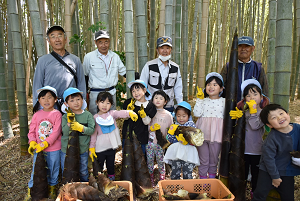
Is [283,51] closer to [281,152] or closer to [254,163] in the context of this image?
[281,152]

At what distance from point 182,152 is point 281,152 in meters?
0.80

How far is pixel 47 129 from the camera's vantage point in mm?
1950

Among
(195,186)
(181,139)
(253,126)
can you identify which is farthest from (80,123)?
A: (253,126)

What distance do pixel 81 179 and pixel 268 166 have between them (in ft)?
5.57

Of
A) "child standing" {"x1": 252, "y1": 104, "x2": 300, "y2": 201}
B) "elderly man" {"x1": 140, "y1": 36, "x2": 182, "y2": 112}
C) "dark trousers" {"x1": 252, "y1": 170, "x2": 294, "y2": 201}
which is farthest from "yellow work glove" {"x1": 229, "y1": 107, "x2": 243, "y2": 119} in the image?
"elderly man" {"x1": 140, "y1": 36, "x2": 182, "y2": 112}

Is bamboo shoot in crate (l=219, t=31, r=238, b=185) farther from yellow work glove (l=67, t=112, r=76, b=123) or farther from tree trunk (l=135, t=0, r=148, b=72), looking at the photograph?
yellow work glove (l=67, t=112, r=76, b=123)

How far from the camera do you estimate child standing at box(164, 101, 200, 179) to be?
1917mm

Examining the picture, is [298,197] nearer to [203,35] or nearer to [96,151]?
[96,151]

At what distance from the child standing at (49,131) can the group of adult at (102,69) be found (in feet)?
0.58

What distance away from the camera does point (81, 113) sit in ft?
6.64

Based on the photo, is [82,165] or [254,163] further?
[82,165]

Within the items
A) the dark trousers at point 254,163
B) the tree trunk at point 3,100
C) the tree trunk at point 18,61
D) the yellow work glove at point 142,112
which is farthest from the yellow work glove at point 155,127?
the tree trunk at point 3,100

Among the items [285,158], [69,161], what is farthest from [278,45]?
[69,161]

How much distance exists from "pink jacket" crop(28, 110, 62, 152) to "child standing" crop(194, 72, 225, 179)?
139 cm
